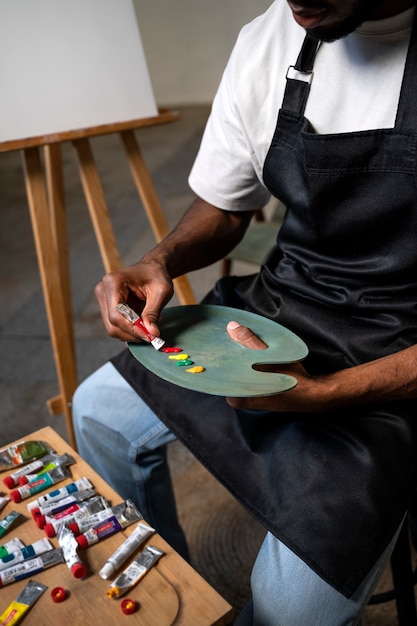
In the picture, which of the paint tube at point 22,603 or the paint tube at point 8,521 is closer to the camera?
the paint tube at point 22,603

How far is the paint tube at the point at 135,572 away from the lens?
35.3 inches

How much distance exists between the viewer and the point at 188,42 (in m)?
6.91

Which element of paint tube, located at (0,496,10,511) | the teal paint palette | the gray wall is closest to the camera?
the teal paint palette

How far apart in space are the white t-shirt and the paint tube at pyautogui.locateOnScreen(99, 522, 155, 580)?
0.66 m

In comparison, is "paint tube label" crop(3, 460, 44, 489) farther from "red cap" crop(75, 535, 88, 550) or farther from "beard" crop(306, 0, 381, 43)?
"beard" crop(306, 0, 381, 43)

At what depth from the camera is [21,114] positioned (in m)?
1.72

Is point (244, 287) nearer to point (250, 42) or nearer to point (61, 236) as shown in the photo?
point (250, 42)

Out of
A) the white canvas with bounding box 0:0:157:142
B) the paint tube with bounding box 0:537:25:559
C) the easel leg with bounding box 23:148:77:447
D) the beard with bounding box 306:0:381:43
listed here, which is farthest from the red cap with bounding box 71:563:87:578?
the white canvas with bounding box 0:0:157:142

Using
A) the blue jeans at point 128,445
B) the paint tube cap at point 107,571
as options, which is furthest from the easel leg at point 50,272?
the paint tube cap at point 107,571

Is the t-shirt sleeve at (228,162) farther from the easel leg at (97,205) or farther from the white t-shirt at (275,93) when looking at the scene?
the easel leg at (97,205)

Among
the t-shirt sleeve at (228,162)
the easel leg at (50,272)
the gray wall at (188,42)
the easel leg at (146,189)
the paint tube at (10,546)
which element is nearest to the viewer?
the paint tube at (10,546)

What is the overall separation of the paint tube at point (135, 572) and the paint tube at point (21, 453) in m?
0.32

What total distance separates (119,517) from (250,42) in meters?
0.86

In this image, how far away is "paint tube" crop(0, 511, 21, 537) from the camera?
102cm
